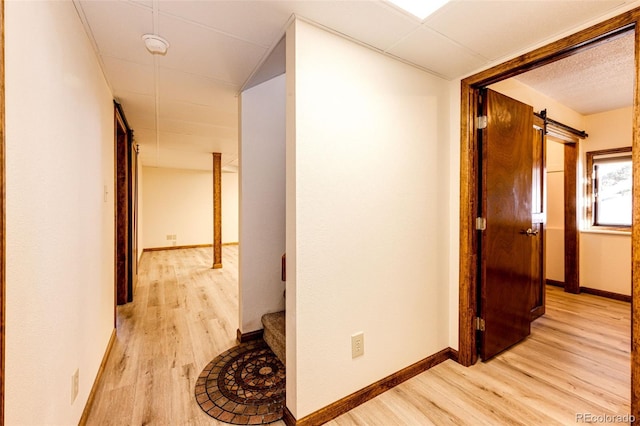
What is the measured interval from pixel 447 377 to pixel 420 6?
2347 millimetres

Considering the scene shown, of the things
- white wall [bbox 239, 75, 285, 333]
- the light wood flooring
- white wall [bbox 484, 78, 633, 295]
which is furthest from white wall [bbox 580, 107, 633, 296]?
white wall [bbox 239, 75, 285, 333]

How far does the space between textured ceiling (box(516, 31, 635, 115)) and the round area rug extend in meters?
3.26

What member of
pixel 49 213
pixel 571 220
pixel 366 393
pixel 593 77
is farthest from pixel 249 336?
pixel 571 220

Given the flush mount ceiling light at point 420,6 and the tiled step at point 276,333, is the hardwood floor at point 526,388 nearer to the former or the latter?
the tiled step at point 276,333

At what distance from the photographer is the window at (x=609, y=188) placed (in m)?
3.61

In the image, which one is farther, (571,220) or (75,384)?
(571,220)

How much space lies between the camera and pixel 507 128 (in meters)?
2.26

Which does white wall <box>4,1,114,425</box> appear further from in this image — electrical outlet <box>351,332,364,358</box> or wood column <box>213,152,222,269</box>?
→ wood column <box>213,152,222,269</box>

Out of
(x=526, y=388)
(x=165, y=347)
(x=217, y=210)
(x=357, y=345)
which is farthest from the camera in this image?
(x=217, y=210)

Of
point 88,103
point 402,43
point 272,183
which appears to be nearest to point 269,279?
point 272,183

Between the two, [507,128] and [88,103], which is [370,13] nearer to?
[507,128]

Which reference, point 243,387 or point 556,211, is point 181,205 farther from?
point 556,211

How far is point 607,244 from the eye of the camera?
3.62 m

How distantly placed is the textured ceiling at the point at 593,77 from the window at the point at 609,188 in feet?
2.15
